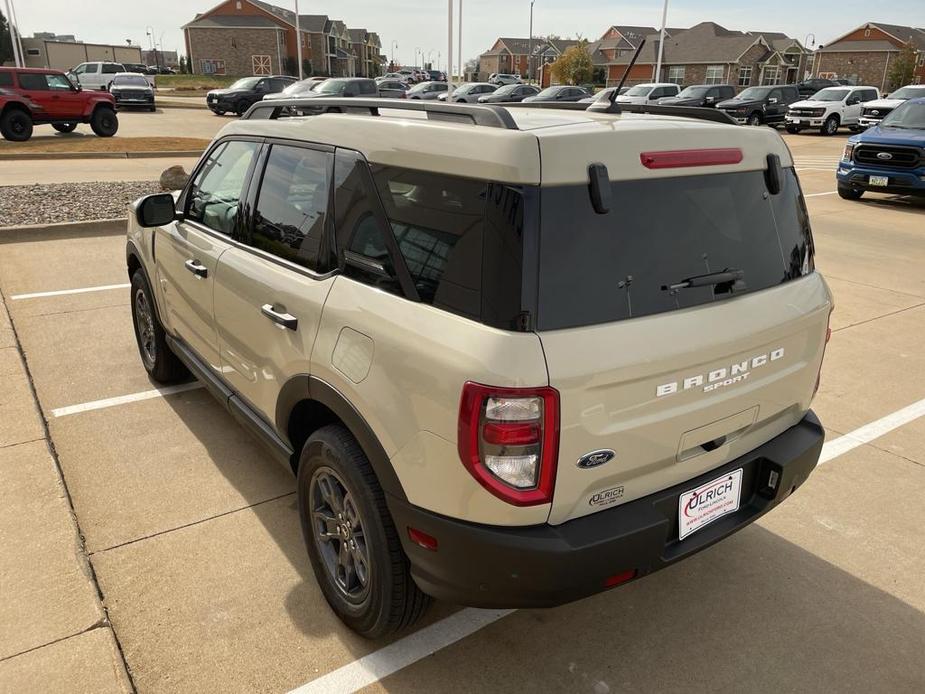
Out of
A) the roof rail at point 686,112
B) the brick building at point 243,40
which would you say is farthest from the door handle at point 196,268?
the brick building at point 243,40

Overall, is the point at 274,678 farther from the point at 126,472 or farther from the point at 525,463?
the point at 126,472

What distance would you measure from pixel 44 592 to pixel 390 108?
92.2 inches

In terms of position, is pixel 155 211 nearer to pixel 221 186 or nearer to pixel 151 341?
pixel 221 186

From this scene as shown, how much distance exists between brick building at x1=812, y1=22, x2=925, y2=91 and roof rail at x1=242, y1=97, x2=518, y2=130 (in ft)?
258

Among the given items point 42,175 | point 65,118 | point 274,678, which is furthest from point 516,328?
point 65,118

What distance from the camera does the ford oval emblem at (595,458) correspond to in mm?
2014

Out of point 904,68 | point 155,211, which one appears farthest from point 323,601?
point 904,68

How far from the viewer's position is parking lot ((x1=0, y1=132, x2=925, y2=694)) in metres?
2.51

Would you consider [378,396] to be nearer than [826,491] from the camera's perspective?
Yes

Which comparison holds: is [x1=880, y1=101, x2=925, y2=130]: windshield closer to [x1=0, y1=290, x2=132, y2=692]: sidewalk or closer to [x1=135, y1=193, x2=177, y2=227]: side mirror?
[x1=135, y1=193, x2=177, y2=227]: side mirror

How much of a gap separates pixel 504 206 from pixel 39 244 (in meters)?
8.41

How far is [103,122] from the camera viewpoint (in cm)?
1953

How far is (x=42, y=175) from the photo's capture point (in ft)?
43.7

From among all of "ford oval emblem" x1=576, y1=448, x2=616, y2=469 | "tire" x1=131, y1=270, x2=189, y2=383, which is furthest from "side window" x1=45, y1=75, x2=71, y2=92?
"ford oval emblem" x1=576, y1=448, x2=616, y2=469
